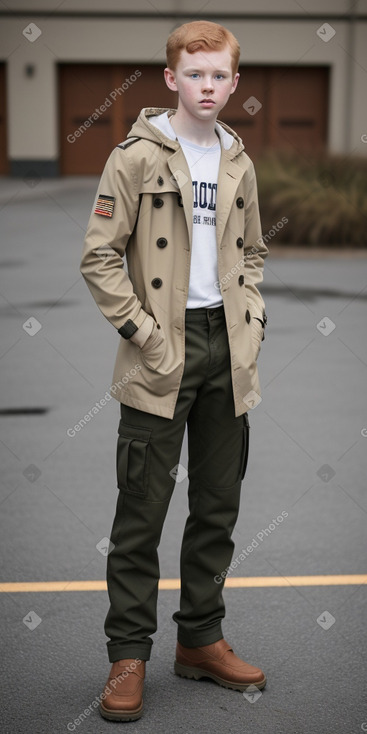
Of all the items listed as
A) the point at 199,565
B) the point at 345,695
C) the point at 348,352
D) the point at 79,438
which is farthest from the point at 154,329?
the point at 348,352

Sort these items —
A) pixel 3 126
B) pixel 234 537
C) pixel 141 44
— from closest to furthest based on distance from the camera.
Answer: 1. pixel 234 537
2. pixel 141 44
3. pixel 3 126

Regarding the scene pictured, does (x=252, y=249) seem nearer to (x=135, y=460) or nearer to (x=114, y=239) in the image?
(x=114, y=239)

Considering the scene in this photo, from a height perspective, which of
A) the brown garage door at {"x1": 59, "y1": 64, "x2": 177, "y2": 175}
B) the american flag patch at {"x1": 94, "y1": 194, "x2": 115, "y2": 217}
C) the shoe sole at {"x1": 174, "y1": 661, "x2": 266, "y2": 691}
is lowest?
the brown garage door at {"x1": 59, "y1": 64, "x2": 177, "y2": 175}

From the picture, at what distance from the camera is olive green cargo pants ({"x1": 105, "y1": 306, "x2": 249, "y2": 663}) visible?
3.30 m

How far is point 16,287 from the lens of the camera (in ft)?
38.8

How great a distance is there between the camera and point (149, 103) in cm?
2838

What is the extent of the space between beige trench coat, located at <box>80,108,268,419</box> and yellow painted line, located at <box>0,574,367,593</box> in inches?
51.4

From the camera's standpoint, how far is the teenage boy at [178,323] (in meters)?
3.16

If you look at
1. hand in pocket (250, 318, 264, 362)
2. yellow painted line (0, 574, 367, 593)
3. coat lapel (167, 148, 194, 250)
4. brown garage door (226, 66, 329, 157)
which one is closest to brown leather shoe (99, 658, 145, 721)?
yellow painted line (0, 574, 367, 593)

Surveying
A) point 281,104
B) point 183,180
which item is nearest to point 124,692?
point 183,180

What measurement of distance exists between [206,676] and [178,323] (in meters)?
1.29

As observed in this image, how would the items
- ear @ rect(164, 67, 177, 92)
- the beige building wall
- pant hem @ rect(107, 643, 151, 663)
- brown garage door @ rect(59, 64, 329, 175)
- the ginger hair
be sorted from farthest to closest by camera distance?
brown garage door @ rect(59, 64, 329, 175) < the beige building wall < pant hem @ rect(107, 643, 151, 663) < ear @ rect(164, 67, 177, 92) < the ginger hair

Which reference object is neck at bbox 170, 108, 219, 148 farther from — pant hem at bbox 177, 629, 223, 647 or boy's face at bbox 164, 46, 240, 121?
pant hem at bbox 177, 629, 223, 647

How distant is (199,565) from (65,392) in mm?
4149
